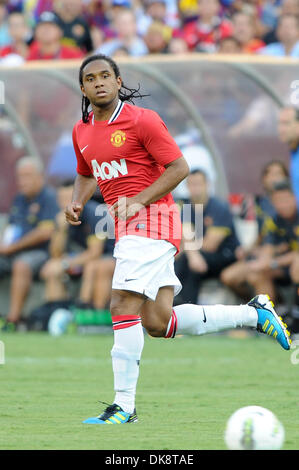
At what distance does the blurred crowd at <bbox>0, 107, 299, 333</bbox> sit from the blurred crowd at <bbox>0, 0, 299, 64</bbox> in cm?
259

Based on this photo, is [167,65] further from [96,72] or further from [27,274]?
[96,72]

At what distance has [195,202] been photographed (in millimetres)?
12570

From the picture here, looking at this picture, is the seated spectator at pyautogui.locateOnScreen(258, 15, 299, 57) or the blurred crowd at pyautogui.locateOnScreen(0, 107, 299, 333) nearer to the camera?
the blurred crowd at pyautogui.locateOnScreen(0, 107, 299, 333)

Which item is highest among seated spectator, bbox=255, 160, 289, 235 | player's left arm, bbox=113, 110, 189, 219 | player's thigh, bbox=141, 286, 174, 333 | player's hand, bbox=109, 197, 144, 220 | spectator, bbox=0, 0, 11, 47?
spectator, bbox=0, 0, 11, 47

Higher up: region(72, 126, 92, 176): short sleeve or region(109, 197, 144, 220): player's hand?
region(72, 126, 92, 176): short sleeve

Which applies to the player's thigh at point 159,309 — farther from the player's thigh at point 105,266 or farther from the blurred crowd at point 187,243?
the player's thigh at point 105,266

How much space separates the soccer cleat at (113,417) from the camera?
5.98 metres

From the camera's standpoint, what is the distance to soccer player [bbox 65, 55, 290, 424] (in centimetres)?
612

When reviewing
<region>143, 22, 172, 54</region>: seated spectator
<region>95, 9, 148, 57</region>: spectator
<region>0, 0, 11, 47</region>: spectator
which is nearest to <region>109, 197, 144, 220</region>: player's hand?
<region>95, 9, 148, 57</region>: spectator

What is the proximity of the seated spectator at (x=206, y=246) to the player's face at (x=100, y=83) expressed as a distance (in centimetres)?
606

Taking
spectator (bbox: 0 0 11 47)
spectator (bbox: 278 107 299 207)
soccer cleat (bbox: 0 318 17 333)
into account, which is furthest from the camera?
spectator (bbox: 0 0 11 47)

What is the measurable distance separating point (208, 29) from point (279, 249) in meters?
5.60

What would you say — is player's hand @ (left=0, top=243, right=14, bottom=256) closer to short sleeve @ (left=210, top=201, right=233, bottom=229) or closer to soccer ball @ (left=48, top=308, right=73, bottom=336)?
soccer ball @ (left=48, top=308, right=73, bottom=336)
